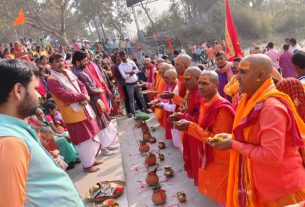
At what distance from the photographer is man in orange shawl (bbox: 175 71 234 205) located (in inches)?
138

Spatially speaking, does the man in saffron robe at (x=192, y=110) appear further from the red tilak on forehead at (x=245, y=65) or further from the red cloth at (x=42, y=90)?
the red cloth at (x=42, y=90)

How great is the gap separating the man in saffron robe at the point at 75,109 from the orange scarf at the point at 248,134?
2.93m

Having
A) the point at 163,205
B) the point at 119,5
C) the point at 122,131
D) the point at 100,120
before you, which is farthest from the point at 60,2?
the point at 163,205

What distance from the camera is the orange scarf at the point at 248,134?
8.43ft

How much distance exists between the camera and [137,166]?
5789mm

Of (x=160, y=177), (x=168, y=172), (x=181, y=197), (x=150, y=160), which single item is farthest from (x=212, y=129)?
(x=150, y=160)

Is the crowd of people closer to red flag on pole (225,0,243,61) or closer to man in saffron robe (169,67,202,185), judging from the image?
man in saffron robe (169,67,202,185)

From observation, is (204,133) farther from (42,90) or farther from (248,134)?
(42,90)

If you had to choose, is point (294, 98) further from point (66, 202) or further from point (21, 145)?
point (21, 145)

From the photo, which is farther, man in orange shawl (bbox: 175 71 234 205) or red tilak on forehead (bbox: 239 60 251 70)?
man in orange shawl (bbox: 175 71 234 205)

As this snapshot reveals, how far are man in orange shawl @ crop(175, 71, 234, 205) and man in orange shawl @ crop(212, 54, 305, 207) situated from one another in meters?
0.65

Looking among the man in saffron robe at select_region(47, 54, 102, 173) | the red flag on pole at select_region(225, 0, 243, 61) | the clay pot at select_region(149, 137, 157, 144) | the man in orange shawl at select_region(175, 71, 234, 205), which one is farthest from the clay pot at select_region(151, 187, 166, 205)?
the red flag on pole at select_region(225, 0, 243, 61)

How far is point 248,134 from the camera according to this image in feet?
8.74

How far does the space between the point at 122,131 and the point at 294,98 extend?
5259 mm
